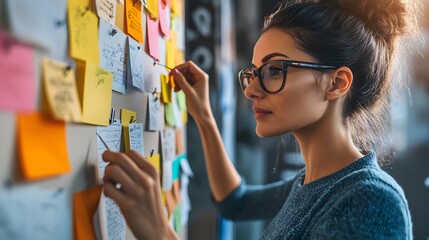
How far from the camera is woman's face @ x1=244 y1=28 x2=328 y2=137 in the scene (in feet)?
2.62

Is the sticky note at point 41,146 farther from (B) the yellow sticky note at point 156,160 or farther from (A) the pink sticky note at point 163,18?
(A) the pink sticky note at point 163,18

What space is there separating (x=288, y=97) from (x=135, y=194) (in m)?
0.38

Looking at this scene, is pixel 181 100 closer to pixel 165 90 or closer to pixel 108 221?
pixel 165 90

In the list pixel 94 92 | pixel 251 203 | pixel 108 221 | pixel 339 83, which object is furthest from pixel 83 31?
pixel 251 203

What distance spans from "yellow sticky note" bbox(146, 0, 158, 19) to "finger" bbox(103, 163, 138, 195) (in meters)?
0.38

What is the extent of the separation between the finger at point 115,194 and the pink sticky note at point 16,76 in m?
0.18

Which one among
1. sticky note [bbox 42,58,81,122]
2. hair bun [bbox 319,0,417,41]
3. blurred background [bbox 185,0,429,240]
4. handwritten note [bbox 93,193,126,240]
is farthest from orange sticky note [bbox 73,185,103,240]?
blurred background [bbox 185,0,429,240]

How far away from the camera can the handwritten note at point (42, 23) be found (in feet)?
1.36

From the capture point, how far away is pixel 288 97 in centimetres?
80

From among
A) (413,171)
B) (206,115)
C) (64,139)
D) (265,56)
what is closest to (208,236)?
(206,115)

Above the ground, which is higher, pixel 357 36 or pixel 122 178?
pixel 357 36


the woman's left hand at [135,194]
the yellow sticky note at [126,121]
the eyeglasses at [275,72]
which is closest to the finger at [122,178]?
the woman's left hand at [135,194]

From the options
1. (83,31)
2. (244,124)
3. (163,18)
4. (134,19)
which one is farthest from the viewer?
(244,124)

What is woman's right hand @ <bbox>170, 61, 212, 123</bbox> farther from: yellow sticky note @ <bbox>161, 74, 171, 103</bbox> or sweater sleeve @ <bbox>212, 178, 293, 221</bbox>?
sweater sleeve @ <bbox>212, 178, 293, 221</bbox>
